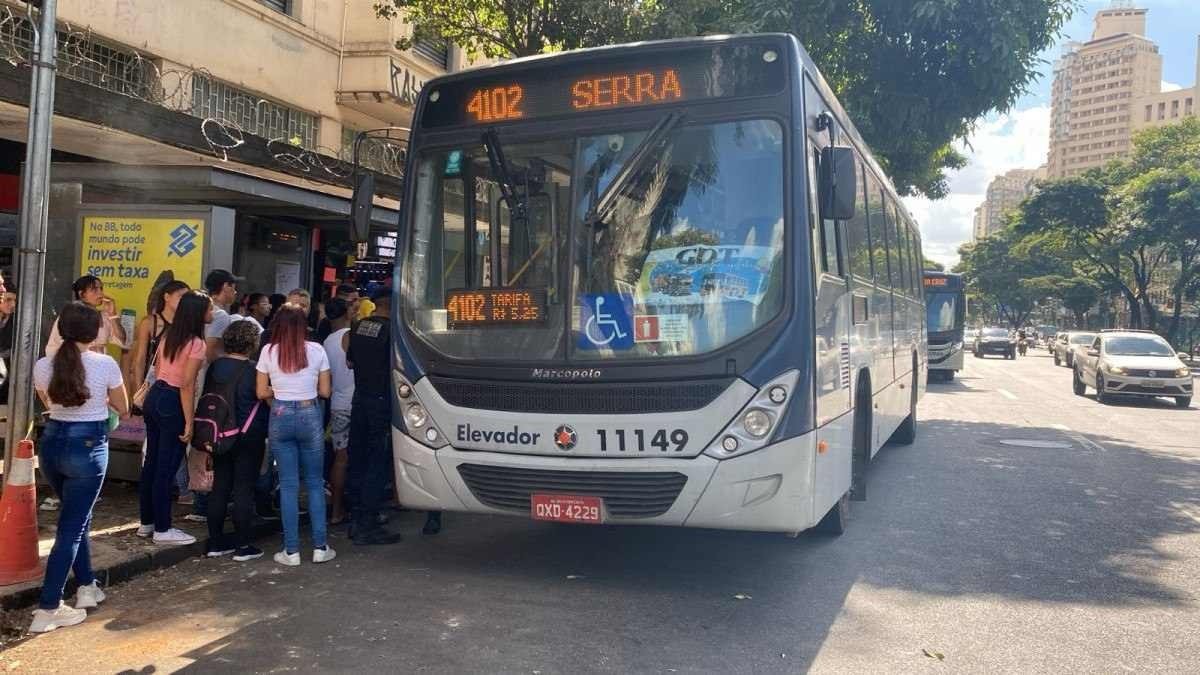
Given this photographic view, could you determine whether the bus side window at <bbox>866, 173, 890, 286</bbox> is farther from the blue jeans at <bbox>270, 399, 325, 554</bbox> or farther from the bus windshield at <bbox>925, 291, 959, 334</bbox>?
the bus windshield at <bbox>925, 291, 959, 334</bbox>

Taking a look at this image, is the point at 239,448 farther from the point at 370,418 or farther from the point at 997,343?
the point at 997,343

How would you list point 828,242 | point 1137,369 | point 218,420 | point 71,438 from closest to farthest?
point 71,438 → point 828,242 → point 218,420 → point 1137,369

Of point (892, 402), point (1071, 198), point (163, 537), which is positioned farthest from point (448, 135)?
point (1071, 198)

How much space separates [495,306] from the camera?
5602 mm

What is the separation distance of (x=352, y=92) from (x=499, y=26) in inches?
189

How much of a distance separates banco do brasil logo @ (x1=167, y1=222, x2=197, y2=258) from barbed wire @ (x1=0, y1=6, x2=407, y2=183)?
97.9 inches

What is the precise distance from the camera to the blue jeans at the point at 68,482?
4.80 m

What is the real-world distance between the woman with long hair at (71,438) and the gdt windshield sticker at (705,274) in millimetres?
2942

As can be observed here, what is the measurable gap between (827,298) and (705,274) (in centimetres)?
93

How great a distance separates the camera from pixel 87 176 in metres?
8.75

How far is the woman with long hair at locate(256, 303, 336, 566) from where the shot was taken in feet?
19.4

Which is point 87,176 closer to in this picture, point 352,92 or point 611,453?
point 611,453

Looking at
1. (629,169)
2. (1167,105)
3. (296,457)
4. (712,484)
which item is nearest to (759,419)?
(712,484)

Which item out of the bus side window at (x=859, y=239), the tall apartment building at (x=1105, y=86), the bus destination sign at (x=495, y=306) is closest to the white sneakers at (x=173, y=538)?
the bus destination sign at (x=495, y=306)
